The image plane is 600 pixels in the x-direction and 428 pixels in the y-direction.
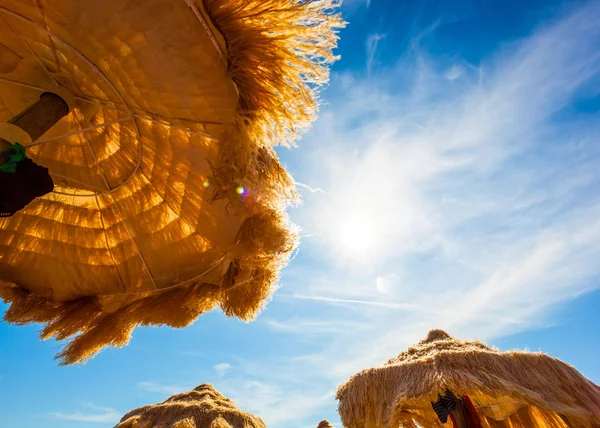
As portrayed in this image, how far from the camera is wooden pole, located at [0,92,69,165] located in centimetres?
163

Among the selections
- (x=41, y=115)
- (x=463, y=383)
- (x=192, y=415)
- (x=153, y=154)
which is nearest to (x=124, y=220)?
(x=153, y=154)

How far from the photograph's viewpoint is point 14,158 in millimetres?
1434

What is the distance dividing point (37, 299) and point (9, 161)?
118 cm

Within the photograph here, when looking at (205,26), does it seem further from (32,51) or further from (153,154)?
(32,51)

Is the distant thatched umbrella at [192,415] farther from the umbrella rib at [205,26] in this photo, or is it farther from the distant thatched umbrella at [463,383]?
the umbrella rib at [205,26]

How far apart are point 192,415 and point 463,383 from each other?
16.0 ft

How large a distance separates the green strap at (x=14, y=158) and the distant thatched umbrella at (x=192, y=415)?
216 inches

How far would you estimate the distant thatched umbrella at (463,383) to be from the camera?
275 centimetres

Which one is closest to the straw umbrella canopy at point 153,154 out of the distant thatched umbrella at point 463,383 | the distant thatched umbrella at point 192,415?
the distant thatched umbrella at point 463,383

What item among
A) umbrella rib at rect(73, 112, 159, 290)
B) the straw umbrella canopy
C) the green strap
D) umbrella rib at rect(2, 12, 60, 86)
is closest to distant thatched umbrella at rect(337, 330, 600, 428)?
the straw umbrella canopy

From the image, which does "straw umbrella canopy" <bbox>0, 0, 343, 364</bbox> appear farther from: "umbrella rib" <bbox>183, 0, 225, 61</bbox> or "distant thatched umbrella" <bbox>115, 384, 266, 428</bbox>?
"distant thatched umbrella" <bbox>115, 384, 266, 428</bbox>

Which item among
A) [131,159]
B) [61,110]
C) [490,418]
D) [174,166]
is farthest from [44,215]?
[490,418]

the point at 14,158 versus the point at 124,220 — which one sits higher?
the point at 124,220

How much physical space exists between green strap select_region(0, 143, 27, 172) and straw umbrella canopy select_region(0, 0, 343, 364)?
8cm
